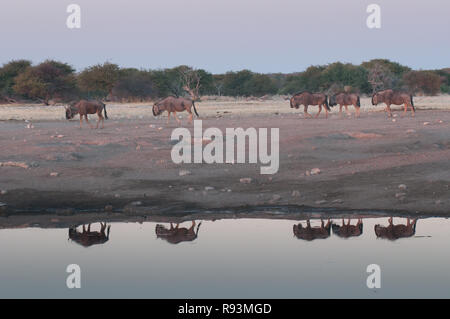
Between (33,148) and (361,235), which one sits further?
(33,148)

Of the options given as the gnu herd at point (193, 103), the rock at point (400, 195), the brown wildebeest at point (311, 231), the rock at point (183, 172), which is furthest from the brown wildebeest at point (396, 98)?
the brown wildebeest at point (311, 231)

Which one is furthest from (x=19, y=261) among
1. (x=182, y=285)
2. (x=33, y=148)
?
(x=33, y=148)

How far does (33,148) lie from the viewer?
17109 mm

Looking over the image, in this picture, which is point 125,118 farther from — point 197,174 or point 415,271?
point 415,271

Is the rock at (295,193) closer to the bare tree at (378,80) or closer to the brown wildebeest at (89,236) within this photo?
the brown wildebeest at (89,236)

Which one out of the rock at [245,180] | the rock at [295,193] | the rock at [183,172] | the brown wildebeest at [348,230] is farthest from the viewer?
the rock at [183,172]

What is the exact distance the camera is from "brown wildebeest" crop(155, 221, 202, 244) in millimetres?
10031

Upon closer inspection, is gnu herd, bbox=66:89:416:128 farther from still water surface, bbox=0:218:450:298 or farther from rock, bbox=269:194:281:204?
still water surface, bbox=0:218:450:298

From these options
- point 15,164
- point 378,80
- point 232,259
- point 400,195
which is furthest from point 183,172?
point 378,80

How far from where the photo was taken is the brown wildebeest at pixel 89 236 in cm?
995

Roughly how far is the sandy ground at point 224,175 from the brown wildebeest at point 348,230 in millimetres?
1198

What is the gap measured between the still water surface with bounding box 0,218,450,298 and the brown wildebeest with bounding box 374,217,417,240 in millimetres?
14

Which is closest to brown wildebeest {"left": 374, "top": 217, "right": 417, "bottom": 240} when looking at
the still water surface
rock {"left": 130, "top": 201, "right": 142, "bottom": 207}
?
the still water surface

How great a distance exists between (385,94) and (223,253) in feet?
63.3
